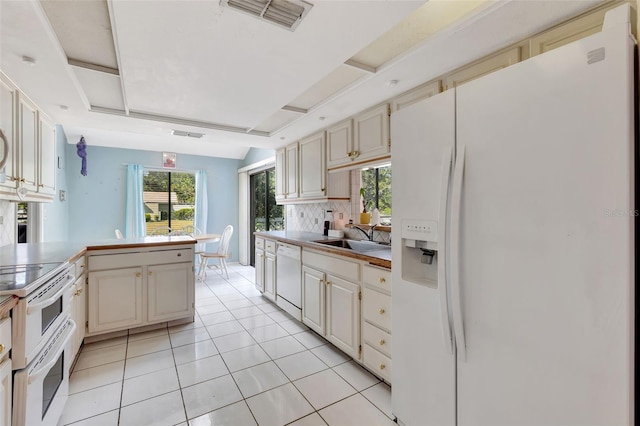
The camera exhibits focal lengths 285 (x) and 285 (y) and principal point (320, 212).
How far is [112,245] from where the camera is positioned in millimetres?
2643

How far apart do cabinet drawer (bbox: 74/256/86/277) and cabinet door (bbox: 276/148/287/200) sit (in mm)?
2309

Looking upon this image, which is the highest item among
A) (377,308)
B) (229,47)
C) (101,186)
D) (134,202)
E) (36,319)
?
(229,47)

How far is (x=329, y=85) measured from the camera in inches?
94.3

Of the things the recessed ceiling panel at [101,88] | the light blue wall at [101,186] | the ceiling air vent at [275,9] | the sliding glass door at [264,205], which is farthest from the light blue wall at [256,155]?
the ceiling air vent at [275,9]

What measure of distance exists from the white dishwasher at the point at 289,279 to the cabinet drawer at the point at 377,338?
3.30 feet

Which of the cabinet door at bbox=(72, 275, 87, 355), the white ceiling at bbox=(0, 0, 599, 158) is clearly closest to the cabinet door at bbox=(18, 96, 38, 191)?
the white ceiling at bbox=(0, 0, 599, 158)

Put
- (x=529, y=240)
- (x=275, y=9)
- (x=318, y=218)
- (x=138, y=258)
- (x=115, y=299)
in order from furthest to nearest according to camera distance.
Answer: (x=318, y=218) < (x=138, y=258) < (x=115, y=299) < (x=275, y=9) < (x=529, y=240)

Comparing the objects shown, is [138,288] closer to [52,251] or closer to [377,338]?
[52,251]

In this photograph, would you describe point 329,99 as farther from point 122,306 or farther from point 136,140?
point 136,140

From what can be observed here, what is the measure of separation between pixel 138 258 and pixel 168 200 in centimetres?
338

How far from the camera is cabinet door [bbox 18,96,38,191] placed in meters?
2.26

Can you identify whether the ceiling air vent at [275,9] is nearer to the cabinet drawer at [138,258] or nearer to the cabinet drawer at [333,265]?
the cabinet drawer at [333,265]

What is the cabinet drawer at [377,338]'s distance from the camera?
1877 millimetres

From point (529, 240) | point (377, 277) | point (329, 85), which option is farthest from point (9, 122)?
point (529, 240)
